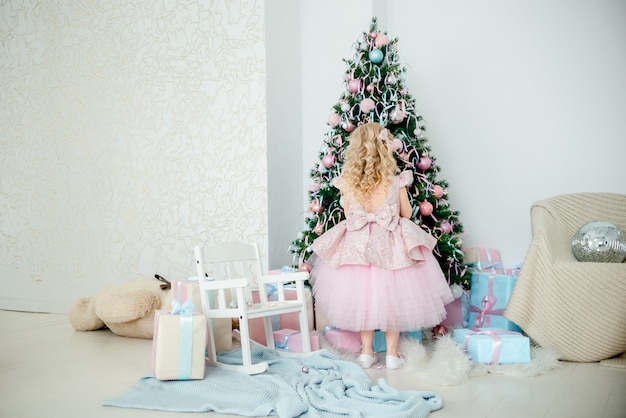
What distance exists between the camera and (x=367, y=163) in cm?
356

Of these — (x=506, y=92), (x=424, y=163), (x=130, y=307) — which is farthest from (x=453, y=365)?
(x=506, y=92)

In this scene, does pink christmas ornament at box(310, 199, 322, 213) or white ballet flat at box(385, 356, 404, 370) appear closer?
white ballet flat at box(385, 356, 404, 370)

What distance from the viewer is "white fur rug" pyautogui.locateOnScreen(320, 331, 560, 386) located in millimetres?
2984

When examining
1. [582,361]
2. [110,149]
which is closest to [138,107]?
[110,149]

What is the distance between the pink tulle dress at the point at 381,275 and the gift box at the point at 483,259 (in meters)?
0.95

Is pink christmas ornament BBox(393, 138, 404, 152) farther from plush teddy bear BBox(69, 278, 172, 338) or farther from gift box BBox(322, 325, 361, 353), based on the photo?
plush teddy bear BBox(69, 278, 172, 338)

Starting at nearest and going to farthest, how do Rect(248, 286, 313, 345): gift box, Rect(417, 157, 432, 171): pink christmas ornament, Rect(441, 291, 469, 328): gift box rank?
Rect(248, 286, 313, 345): gift box → Rect(417, 157, 432, 171): pink christmas ornament → Rect(441, 291, 469, 328): gift box

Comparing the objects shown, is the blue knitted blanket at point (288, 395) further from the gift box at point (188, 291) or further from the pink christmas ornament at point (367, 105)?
the pink christmas ornament at point (367, 105)

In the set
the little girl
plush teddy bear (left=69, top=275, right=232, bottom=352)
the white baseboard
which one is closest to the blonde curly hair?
the little girl

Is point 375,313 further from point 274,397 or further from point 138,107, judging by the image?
point 138,107

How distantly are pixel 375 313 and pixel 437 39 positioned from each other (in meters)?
2.46

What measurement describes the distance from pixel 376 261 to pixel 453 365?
0.69m

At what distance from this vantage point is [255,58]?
4.78 meters

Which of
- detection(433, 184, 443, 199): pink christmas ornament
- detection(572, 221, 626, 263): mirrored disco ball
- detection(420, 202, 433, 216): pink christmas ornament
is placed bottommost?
detection(572, 221, 626, 263): mirrored disco ball
